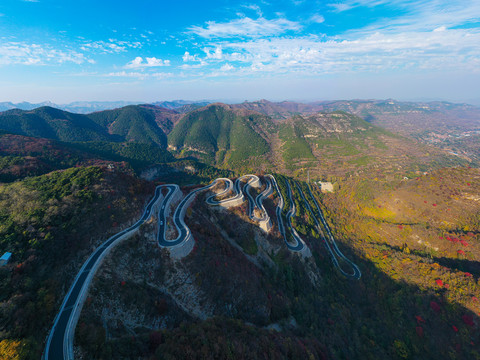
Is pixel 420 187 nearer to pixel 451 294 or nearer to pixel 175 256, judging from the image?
pixel 451 294

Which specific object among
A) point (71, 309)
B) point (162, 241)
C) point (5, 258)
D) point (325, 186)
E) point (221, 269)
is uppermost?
point (5, 258)

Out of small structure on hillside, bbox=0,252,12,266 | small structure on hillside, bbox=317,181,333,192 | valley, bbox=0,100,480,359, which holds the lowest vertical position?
small structure on hillside, bbox=317,181,333,192

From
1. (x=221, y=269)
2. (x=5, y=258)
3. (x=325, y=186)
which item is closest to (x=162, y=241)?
(x=221, y=269)

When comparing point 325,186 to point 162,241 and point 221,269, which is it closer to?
point 221,269

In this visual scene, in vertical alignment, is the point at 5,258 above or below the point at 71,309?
above

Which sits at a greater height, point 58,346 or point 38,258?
point 38,258

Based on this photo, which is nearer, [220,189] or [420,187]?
[220,189]

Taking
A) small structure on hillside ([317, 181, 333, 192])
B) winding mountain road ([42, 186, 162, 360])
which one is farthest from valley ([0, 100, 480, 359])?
small structure on hillside ([317, 181, 333, 192])

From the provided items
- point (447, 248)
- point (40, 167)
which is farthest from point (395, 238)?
point (40, 167)

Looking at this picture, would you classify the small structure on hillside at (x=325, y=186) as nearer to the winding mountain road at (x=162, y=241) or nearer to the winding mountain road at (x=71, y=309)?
the winding mountain road at (x=162, y=241)

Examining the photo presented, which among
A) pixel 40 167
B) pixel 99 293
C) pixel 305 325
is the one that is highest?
pixel 40 167

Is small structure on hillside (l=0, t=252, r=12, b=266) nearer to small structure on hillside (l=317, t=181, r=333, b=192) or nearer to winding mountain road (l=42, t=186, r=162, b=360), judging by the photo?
winding mountain road (l=42, t=186, r=162, b=360)
